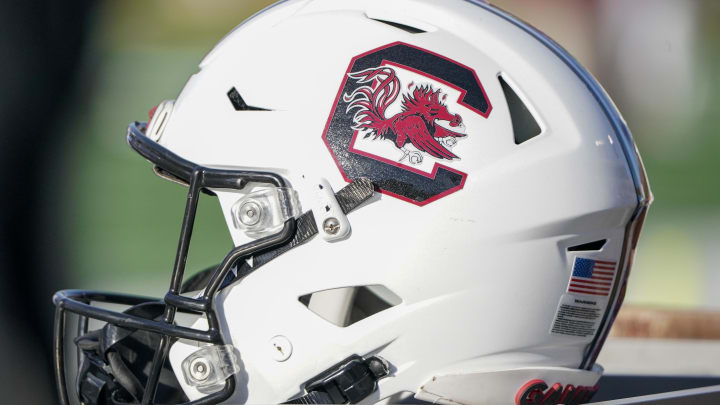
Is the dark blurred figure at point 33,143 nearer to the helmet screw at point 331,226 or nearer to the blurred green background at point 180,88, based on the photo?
the blurred green background at point 180,88

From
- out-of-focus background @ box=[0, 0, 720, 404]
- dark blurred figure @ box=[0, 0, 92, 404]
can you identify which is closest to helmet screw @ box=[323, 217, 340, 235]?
out-of-focus background @ box=[0, 0, 720, 404]

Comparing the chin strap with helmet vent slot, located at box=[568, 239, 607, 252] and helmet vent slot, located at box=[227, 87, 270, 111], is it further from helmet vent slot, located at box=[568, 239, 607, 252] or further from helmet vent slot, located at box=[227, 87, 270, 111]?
helmet vent slot, located at box=[568, 239, 607, 252]

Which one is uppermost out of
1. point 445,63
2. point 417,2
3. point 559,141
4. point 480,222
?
point 417,2

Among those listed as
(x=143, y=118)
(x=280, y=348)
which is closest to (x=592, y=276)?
(x=280, y=348)

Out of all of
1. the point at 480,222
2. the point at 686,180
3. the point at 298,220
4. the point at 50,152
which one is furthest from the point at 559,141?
the point at 50,152

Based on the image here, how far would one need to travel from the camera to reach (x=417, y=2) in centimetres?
147

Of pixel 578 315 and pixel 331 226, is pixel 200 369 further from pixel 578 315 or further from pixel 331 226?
pixel 578 315

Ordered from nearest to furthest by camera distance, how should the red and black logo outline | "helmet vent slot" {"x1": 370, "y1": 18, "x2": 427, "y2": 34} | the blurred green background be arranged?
the red and black logo outline < "helmet vent slot" {"x1": 370, "y1": 18, "x2": 427, "y2": 34} < the blurred green background

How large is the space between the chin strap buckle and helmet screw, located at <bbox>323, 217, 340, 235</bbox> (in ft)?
0.73

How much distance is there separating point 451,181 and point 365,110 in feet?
0.64

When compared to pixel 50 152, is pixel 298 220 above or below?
below

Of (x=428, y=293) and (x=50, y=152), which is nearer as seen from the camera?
(x=428, y=293)

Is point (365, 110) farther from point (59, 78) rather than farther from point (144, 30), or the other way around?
point (59, 78)

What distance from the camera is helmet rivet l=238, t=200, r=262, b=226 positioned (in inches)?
53.8
